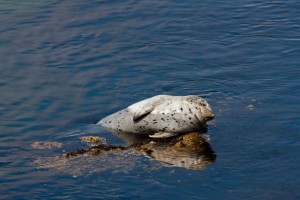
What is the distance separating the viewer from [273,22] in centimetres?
1324

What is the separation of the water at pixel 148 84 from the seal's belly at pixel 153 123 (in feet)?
0.87

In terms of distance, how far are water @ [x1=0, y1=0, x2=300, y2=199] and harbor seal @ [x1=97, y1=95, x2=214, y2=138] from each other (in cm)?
27

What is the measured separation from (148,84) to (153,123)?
1.70 meters

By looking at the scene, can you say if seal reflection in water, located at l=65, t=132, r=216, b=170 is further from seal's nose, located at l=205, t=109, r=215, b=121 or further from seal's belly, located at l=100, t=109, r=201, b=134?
seal's nose, located at l=205, t=109, r=215, b=121

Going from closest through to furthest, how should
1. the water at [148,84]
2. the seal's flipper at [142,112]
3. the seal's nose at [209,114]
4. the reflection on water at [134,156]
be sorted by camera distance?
the water at [148,84], the reflection on water at [134,156], the seal's nose at [209,114], the seal's flipper at [142,112]

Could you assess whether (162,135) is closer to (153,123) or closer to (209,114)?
(153,123)

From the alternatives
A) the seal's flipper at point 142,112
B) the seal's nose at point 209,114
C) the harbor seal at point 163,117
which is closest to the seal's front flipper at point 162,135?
the harbor seal at point 163,117

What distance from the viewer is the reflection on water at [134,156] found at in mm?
8336

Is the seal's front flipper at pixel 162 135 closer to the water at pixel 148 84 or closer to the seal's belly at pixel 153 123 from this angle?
the seal's belly at pixel 153 123

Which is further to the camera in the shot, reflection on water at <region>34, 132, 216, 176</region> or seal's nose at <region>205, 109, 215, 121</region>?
seal's nose at <region>205, 109, 215, 121</region>

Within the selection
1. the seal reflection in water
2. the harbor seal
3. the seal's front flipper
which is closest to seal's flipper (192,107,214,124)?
the harbor seal

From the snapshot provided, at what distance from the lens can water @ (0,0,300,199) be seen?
→ 799cm

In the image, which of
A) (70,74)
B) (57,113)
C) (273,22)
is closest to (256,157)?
(57,113)

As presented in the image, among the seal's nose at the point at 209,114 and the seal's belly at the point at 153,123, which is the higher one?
the seal's nose at the point at 209,114
